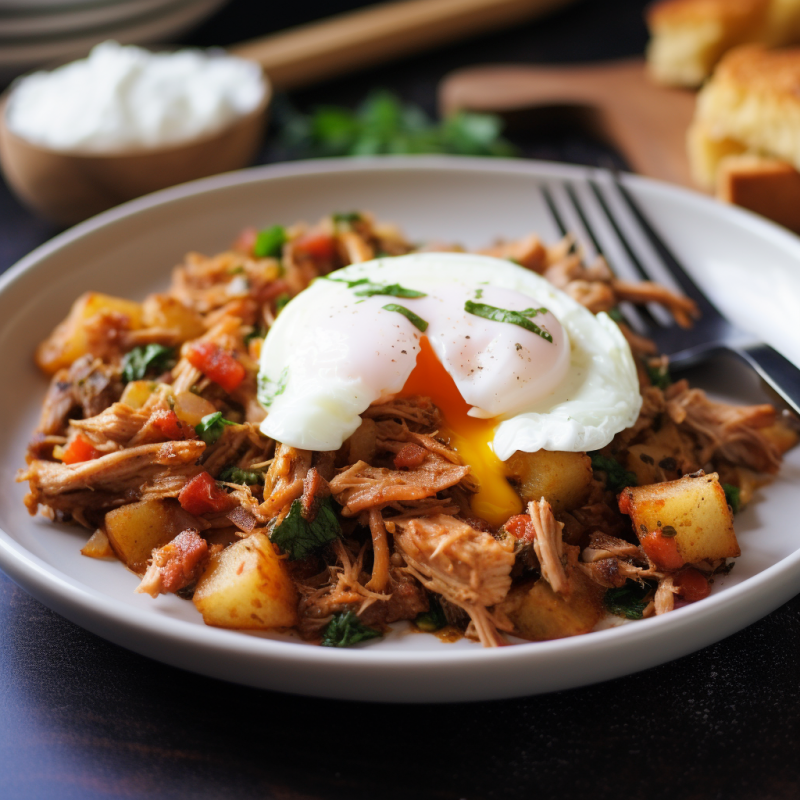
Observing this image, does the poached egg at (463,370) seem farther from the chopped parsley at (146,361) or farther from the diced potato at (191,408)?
the chopped parsley at (146,361)

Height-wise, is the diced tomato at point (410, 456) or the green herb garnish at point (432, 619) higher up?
the diced tomato at point (410, 456)

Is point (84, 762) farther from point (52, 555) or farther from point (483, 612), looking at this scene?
point (483, 612)

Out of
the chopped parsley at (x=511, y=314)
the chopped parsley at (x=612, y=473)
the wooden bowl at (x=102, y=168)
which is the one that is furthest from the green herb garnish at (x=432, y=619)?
the wooden bowl at (x=102, y=168)

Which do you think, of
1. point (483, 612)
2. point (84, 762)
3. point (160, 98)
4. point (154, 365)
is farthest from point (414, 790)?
point (160, 98)

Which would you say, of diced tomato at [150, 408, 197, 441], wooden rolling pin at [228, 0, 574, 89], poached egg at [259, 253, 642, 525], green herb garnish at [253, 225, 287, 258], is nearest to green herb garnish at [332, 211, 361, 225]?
green herb garnish at [253, 225, 287, 258]

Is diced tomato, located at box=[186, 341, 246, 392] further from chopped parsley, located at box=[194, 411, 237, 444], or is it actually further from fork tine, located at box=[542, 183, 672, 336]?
fork tine, located at box=[542, 183, 672, 336]

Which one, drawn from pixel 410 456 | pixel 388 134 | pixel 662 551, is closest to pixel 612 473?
pixel 662 551

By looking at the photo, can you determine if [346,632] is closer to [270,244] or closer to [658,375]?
[658,375]
